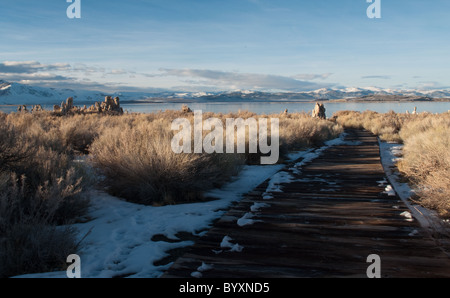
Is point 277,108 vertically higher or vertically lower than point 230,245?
higher

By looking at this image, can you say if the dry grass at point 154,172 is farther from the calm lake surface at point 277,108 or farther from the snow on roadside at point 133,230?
the calm lake surface at point 277,108

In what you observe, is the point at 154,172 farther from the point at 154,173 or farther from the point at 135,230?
the point at 135,230

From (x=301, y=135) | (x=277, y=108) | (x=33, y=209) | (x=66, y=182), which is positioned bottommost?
(x=33, y=209)

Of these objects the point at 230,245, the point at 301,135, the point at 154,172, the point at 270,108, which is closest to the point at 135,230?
the point at 230,245

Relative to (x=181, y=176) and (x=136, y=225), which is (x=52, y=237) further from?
(x=181, y=176)

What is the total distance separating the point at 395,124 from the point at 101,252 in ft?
78.4

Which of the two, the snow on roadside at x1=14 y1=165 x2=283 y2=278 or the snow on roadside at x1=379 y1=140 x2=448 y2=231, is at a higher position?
the snow on roadside at x1=379 y1=140 x2=448 y2=231

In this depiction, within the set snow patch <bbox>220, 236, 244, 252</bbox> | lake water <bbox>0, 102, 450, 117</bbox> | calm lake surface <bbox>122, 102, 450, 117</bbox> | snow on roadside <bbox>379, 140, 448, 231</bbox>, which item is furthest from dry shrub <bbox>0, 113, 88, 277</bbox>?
calm lake surface <bbox>122, 102, 450, 117</bbox>

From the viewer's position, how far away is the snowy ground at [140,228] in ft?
11.0

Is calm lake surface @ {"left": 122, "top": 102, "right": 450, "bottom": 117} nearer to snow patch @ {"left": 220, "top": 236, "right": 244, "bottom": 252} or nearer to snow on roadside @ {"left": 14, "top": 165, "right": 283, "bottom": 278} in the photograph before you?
snow on roadside @ {"left": 14, "top": 165, "right": 283, "bottom": 278}

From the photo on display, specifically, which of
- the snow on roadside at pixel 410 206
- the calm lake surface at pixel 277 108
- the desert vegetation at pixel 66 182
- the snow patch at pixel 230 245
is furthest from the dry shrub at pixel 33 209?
the calm lake surface at pixel 277 108

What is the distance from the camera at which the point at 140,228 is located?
4.48 m

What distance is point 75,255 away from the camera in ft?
11.2

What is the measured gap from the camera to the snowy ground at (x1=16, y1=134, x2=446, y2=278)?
132 inches
